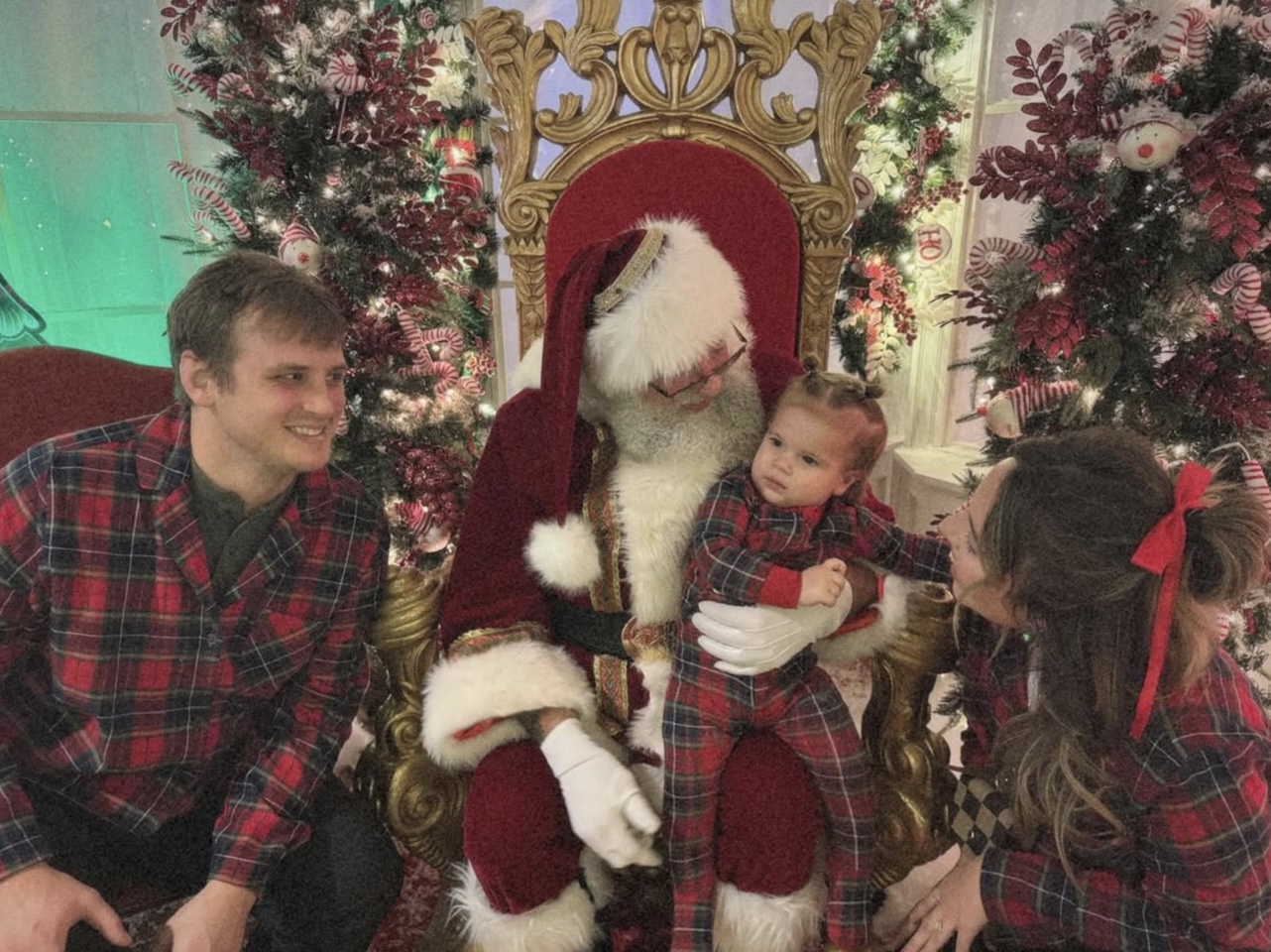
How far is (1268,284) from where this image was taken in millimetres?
1989

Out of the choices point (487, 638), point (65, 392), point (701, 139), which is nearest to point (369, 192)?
point (701, 139)

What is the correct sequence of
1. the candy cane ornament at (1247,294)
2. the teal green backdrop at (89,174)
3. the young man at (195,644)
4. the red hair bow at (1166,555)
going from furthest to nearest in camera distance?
the teal green backdrop at (89,174), the candy cane ornament at (1247,294), the young man at (195,644), the red hair bow at (1166,555)

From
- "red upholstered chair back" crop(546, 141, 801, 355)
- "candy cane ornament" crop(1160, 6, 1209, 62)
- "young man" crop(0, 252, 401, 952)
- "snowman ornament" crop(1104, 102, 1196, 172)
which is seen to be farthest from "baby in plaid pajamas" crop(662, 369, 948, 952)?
"candy cane ornament" crop(1160, 6, 1209, 62)

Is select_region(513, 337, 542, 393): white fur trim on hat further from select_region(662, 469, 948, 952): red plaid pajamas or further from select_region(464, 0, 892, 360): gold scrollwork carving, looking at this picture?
select_region(464, 0, 892, 360): gold scrollwork carving

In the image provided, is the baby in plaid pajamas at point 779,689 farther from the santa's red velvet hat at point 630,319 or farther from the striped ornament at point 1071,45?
the striped ornament at point 1071,45

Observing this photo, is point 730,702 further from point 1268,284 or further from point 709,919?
point 1268,284

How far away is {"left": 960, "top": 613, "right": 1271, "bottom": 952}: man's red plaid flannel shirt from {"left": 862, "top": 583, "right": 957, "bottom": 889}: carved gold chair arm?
10.3 inches

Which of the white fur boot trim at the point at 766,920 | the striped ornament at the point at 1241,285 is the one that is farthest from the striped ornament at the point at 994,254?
the white fur boot trim at the point at 766,920

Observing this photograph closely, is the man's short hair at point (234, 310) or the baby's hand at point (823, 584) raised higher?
the man's short hair at point (234, 310)

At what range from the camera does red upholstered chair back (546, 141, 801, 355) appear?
2.20 m

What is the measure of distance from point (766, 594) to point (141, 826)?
1.18 meters

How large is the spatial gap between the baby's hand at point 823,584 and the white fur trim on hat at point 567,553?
1.50ft

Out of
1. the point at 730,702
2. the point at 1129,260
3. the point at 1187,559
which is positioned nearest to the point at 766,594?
the point at 730,702

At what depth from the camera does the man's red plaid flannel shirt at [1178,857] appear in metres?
1.13
